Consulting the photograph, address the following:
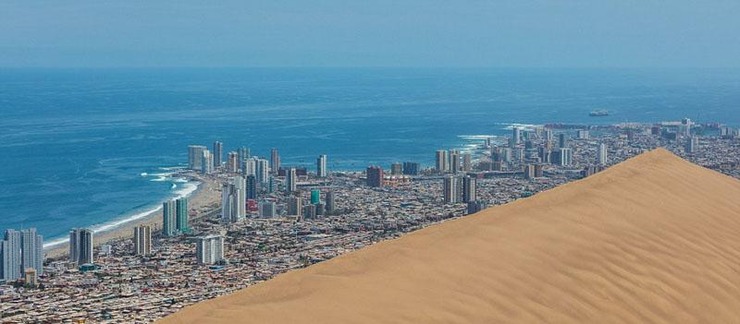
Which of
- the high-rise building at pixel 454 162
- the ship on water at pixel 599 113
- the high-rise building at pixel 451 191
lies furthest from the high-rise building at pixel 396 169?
the ship on water at pixel 599 113

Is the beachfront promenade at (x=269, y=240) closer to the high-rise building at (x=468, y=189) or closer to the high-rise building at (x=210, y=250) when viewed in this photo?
the high-rise building at (x=210, y=250)

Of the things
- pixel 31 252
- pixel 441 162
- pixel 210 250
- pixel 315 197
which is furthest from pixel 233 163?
pixel 31 252

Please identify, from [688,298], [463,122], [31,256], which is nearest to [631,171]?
[688,298]

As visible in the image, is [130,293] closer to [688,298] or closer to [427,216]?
[427,216]

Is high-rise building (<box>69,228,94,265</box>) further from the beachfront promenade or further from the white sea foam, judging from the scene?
the white sea foam

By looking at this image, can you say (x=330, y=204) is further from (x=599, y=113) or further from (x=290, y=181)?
(x=599, y=113)
